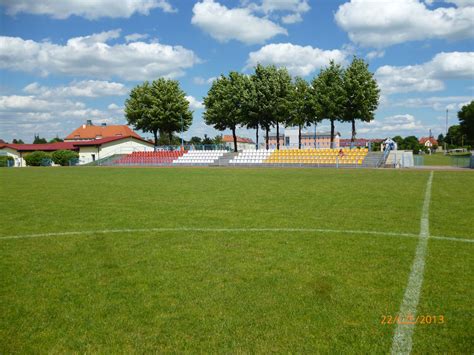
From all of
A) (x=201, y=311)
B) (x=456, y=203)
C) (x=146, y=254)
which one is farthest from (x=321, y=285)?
(x=456, y=203)

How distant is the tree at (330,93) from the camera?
166 ft

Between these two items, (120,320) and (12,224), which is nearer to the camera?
(120,320)

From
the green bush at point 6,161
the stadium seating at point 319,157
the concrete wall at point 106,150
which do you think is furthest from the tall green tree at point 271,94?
the green bush at point 6,161

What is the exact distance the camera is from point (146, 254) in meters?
6.82

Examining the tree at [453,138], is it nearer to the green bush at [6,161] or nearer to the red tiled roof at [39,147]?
the red tiled roof at [39,147]

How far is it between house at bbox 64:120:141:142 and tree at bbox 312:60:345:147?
56572 millimetres

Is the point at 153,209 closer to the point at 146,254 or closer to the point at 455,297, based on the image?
the point at 146,254

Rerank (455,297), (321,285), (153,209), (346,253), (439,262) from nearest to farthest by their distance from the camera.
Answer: (455,297)
(321,285)
(439,262)
(346,253)
(153,209)

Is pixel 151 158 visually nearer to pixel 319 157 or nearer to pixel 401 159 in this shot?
pixel 319 157

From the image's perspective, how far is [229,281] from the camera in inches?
212

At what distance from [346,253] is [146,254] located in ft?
11.3

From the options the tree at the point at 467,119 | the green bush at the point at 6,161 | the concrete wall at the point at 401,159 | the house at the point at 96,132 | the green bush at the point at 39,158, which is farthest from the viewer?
the house at the point at 96,132

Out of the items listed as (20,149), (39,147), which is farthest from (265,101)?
(20,149)

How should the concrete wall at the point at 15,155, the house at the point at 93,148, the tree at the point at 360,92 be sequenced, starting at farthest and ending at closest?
the concrete wall at the point at 15,155 → the house at the point at 93,148 → the tree at the point at 360,92
